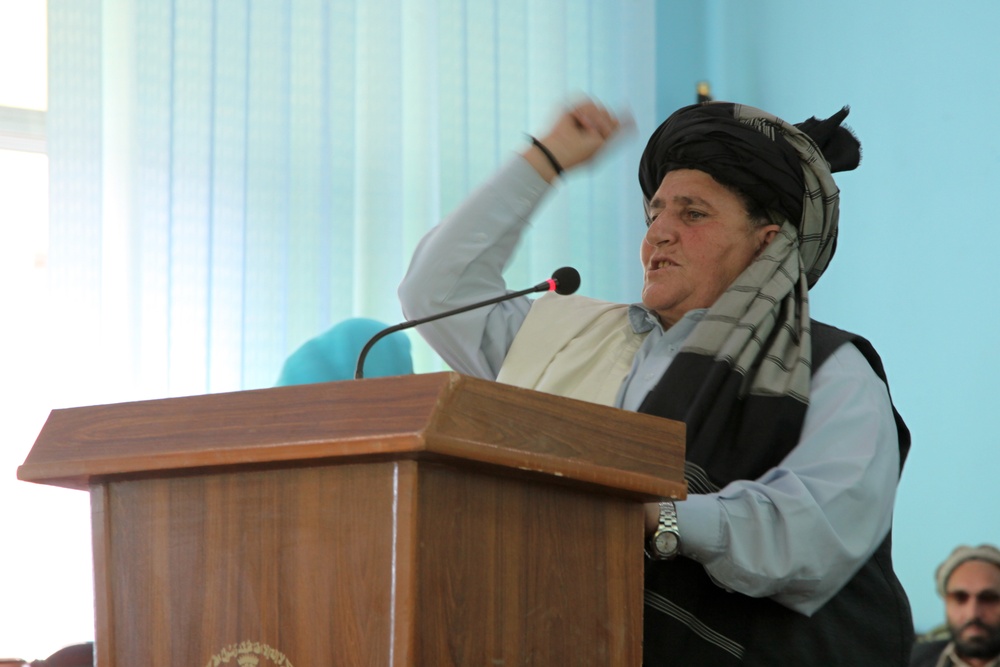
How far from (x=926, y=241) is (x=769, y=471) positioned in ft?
7.01

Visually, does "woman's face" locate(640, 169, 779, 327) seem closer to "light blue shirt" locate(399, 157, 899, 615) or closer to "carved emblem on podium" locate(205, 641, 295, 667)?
"light blue shirt" locate(399, 157, 899, 615)

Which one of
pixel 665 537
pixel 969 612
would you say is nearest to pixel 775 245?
pixel 665 537

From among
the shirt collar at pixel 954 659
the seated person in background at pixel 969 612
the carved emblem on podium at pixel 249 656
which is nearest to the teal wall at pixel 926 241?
the seated person in background at pixel 969 612

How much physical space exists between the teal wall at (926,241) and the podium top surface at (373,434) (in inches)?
94.0

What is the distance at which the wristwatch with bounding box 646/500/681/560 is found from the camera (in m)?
1.22

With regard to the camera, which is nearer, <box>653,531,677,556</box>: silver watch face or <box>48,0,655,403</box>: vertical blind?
<box>653,531,677,556</box>: silver watch face

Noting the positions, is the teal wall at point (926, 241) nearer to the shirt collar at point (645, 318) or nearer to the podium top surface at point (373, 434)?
the shirt collar at point (645, 318)

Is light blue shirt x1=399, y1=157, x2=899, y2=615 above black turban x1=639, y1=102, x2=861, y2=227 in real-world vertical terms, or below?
below

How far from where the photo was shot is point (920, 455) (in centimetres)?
333

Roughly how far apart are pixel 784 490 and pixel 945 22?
2410 mm

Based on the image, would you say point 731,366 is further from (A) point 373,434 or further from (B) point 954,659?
Answer: (B) point 954,659

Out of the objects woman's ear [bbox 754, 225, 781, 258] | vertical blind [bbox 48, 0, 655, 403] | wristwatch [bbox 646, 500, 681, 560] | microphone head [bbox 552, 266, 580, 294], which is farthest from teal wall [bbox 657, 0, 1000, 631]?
wristwatch [bbox 646, 500, 681, 560]

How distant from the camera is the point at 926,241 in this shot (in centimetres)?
337

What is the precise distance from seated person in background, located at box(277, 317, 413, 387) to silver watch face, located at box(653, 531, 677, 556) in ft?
6.78
